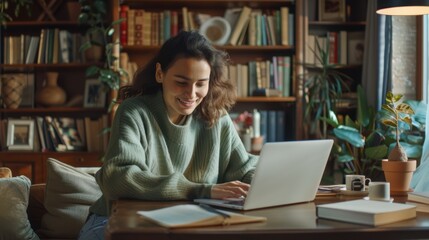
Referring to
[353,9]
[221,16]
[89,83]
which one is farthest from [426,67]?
[89,83]

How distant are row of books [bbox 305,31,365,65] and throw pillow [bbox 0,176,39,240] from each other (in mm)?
2847

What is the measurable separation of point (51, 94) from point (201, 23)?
3.91 ft

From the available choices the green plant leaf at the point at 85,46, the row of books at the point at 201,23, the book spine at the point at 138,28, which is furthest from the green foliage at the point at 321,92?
the green plant leaf at the point at 85,46

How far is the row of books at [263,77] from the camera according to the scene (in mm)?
4844

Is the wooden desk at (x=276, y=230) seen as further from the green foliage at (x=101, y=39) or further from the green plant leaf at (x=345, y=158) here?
the green foliage at (x=101, y=39)

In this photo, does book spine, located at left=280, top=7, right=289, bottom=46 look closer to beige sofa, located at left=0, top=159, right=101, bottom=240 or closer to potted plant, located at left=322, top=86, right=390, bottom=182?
potted plant, located at left=322, top=86, right=390, bottom=182

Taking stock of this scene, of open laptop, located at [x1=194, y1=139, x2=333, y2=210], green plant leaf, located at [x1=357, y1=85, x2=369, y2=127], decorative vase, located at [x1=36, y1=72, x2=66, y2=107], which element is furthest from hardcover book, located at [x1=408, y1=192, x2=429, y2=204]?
decorative vase, located at [x1=36, y1=72, x2=66, y2=107]

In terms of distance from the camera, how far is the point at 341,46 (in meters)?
4.95

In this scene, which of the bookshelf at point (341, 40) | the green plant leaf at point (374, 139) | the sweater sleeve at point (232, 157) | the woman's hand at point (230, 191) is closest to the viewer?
the woman's hand at point (230, 191)

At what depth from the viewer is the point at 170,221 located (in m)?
1.51

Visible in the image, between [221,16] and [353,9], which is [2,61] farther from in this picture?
[353,9]

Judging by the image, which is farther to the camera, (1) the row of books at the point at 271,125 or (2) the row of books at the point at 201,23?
(1) the row of books at the point at 271,125

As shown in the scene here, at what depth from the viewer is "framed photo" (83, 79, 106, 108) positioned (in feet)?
16.3

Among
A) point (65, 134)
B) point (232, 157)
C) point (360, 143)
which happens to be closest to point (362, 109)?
point (360, 143)
